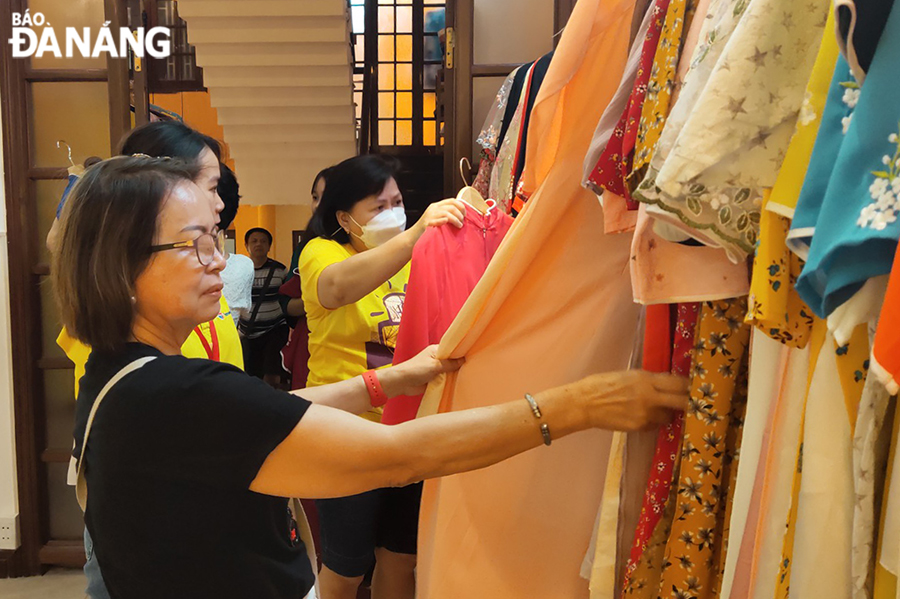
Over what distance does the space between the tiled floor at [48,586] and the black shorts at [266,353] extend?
104 centimetres

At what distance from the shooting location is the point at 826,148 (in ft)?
1.93

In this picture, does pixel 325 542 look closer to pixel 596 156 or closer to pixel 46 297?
pixel 596 156

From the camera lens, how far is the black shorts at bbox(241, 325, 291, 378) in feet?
9.57

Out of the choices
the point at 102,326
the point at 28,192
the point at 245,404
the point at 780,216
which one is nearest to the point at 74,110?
the point at 28,192

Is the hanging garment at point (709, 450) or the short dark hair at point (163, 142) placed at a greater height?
the short dark hair at point (163, 142)

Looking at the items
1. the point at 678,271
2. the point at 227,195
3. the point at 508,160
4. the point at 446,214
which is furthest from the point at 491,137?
the point at 678,271

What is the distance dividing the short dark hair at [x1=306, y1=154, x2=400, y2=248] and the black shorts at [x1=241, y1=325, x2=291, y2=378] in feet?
2.70

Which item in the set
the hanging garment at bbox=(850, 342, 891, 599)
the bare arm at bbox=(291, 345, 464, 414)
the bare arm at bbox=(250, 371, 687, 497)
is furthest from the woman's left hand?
the hanging garment at bbox=(850, 342, 891, 599)

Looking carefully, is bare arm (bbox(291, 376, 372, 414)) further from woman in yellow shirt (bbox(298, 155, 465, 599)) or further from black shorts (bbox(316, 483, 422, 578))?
black shorts (bbox(316, 483, 422, 578))

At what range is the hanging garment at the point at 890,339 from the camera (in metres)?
0.54

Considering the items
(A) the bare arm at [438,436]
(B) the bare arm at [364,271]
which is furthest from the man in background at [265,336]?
(A) the bare arm at [438,436]

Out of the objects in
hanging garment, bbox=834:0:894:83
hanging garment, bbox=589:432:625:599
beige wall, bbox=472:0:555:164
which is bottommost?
hanging garment, bbox=589:432:625:599

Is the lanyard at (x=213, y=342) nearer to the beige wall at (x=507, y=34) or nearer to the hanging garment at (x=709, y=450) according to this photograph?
the hanging garment at (x=709, y=450)

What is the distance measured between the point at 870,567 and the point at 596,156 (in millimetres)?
548
